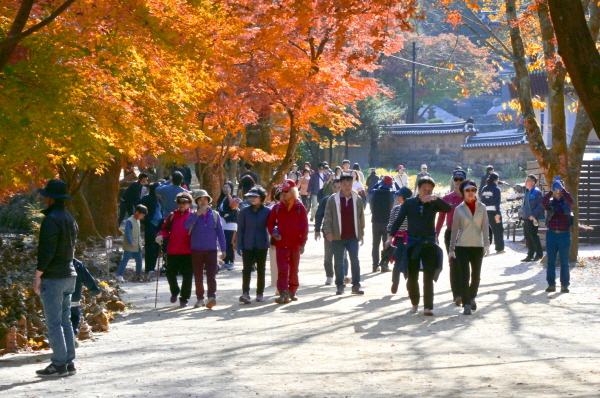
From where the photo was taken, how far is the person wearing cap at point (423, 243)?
35.2ft

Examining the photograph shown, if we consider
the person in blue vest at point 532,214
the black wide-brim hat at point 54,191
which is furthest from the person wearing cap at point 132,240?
the person in blue vest at point 532,214

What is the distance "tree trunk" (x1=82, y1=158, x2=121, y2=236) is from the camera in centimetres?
2384

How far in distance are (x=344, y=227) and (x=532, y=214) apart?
586cm

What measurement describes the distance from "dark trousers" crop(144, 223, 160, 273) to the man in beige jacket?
4.33 metres

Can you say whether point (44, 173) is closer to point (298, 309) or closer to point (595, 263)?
point (298, 309)

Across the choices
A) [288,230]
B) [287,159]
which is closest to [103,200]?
[287,159]

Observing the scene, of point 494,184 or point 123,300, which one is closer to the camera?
point 123,300

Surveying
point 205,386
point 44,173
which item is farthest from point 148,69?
point 205,386

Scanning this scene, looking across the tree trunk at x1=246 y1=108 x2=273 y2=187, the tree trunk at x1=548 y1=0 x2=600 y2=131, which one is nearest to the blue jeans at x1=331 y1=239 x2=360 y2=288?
the tree trunk at x1=548 y1=0 x2=600 y2=131

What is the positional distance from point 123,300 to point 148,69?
3.71 meters

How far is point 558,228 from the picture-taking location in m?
13.2

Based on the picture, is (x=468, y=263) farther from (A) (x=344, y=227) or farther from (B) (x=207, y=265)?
(B) (x=207, y=265)

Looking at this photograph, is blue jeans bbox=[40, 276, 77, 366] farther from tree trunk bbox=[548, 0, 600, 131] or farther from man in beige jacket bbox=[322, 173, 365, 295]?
man in beige jacket bbox=[322, 173, 365, 295]

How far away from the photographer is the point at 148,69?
13219 mm
